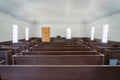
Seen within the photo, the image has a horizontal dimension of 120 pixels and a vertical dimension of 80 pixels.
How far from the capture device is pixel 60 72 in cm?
148

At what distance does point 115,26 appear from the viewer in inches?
240

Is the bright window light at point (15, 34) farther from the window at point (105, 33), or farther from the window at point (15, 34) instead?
the window at point (105, 33)

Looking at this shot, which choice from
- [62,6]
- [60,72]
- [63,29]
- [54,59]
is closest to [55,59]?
[54,59]

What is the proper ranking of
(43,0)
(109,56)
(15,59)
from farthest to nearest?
(43,0), (109,56), (15,59)

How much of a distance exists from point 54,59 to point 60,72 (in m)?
0.74

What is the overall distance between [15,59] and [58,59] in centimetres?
77

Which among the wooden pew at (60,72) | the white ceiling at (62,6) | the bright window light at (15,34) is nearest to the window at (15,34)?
the bright window light at (15,34)

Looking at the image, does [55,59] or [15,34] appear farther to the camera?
[15,34]

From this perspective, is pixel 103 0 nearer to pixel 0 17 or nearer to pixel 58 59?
pixel 58 59

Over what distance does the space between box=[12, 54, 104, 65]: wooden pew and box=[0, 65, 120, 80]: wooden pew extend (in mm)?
698

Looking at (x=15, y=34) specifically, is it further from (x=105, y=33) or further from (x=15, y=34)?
(x=105, y=33)

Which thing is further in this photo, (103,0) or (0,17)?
(0,17)

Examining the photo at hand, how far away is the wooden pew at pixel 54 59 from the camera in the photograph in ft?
7.20

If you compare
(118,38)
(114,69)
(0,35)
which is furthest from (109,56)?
(0,35)
